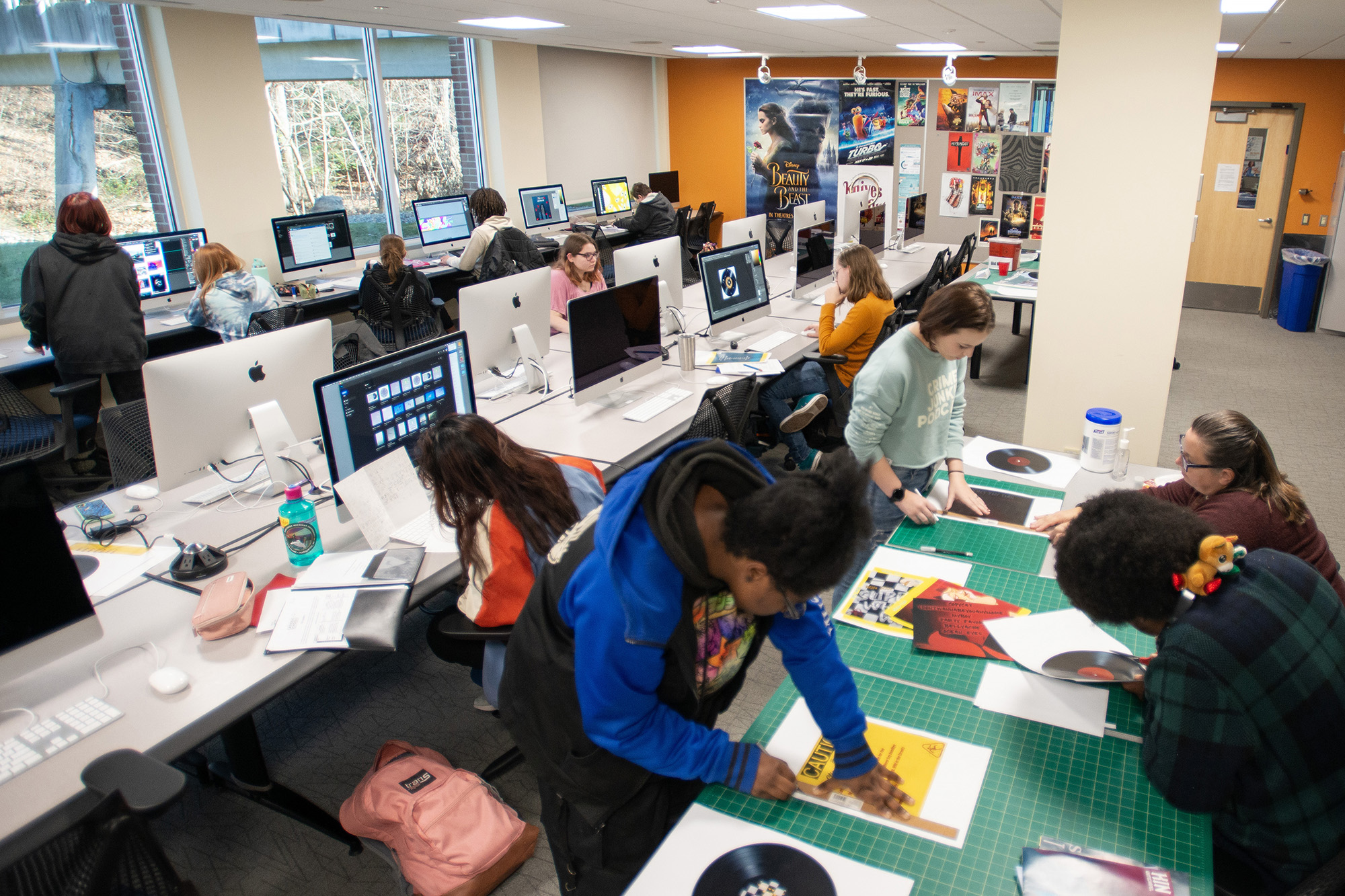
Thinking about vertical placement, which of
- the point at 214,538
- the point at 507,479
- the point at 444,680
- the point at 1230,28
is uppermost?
the point at 1230,28

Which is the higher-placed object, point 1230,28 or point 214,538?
point 1230,28

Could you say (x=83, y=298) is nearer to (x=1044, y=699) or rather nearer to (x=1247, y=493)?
(x=1044, y=699)

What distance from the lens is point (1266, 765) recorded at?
1.31 metres

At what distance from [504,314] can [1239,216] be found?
8.04 m

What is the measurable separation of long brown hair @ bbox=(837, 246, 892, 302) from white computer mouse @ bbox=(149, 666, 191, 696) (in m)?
3.39

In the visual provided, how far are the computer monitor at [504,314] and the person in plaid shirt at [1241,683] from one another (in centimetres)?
273

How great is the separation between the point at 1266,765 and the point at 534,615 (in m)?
1.19

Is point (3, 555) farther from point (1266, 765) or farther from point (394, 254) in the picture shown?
point (394, 254)

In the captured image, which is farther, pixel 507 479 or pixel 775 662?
pixel 775 662

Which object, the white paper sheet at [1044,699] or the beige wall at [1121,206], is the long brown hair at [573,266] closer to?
the beige wall at [1121,206]

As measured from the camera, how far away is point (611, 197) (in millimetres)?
9602

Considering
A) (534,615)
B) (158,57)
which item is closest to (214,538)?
(534,615)

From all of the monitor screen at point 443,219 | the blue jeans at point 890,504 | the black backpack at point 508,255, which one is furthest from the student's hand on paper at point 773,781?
the monitor screen at point 443,219

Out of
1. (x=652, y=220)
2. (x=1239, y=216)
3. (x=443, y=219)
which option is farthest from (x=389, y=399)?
(x=1239, y=216)
